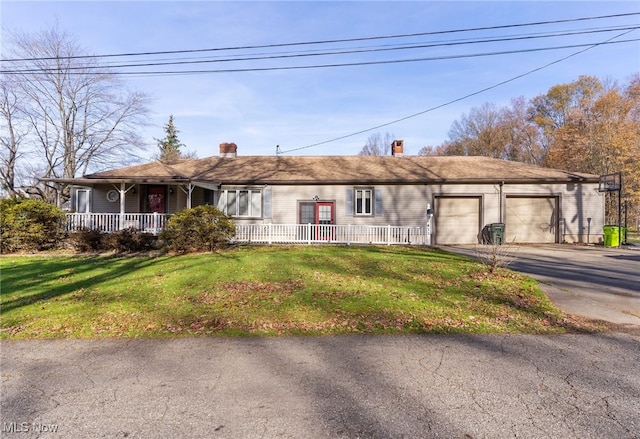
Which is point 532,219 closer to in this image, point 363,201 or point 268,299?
point 363,201

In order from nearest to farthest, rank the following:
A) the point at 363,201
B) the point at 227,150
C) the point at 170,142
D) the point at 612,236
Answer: the point at 612,236 → the point at 363,201 → the point at 227,150 → the point at 170,142

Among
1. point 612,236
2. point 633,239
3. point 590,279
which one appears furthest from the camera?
point 633,239

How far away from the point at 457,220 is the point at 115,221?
1565 cm

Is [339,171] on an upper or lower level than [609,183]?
upper

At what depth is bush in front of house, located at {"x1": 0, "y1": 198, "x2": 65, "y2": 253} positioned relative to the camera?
1205cm

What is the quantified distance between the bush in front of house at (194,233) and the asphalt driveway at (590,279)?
26.7 ft

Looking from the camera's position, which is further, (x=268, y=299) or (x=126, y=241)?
(x=126, y=241)

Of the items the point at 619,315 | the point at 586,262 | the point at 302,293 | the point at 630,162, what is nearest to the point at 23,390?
the point at 302,293

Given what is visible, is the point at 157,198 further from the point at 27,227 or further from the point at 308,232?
the point at 308,232

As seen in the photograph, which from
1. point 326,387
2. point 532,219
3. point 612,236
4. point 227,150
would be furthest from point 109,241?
point 612,236

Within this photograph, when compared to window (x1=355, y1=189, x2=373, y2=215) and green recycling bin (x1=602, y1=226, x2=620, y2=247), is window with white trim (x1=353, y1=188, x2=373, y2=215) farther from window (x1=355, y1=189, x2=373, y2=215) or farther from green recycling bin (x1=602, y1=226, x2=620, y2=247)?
green recycling bin (x1=602, y1=226, x2=620, y2=247)

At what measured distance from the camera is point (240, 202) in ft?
56.1

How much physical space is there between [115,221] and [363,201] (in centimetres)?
1114

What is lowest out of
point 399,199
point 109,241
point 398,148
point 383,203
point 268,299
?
point 268,299
